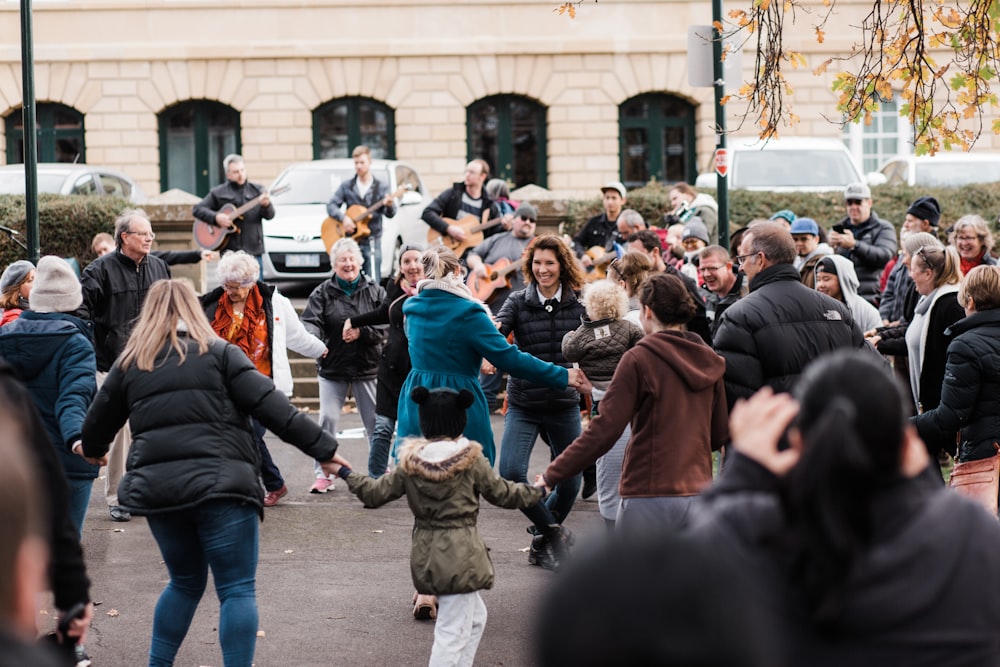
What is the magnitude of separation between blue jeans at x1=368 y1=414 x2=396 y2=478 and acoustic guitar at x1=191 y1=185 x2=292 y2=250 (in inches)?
232

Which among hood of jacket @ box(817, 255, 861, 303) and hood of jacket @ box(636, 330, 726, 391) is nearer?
hood of jacket @ box(636, 330, 726, 391)

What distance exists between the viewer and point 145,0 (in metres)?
30.0

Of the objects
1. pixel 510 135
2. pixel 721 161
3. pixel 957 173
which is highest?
pixel 510 135

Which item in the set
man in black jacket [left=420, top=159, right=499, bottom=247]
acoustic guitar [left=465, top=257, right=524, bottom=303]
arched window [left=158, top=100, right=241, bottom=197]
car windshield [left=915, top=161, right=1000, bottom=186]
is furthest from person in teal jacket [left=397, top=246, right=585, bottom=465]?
arched window [left=158, top=100, right=241, bottom=197]

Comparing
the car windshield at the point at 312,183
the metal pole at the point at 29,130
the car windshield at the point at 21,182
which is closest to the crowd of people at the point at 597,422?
the metal pole at the point at 29,130

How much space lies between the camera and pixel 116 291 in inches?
371

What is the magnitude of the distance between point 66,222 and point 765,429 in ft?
50.4

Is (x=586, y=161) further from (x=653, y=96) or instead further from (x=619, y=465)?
(x=619, y=465)

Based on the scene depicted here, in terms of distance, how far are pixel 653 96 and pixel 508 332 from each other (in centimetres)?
2345

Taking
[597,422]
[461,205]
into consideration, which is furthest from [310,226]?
[597,422]

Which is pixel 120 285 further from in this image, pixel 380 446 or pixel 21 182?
pixel 21 182

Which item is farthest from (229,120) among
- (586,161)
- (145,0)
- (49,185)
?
(49,185)

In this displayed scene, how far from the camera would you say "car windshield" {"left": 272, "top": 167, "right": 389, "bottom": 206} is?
1912 cm

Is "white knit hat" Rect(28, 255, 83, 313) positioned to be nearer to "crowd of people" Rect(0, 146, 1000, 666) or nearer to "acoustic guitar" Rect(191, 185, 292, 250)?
"crowd of people" Rect(0, 146, 1000, 666)
